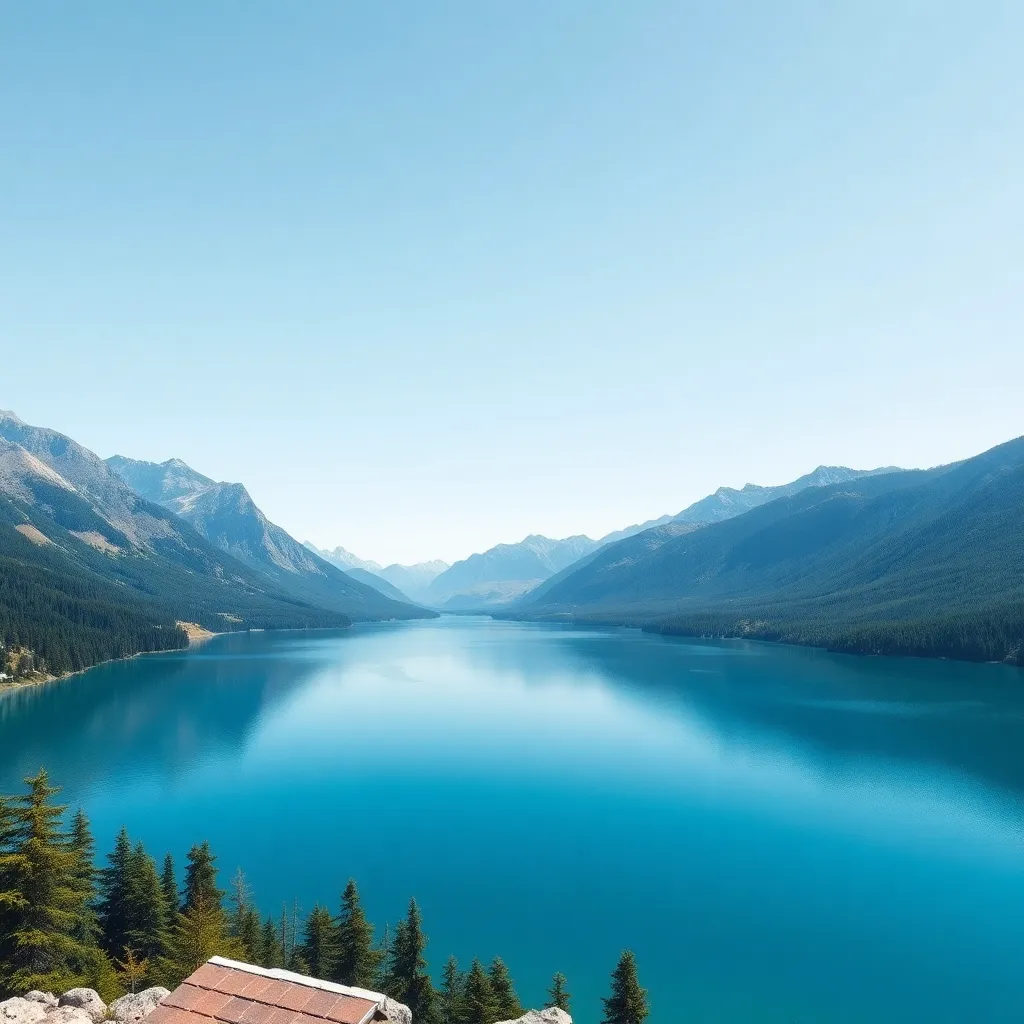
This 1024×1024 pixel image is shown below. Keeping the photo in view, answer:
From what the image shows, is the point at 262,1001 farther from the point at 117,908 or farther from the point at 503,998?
the point at 117,908

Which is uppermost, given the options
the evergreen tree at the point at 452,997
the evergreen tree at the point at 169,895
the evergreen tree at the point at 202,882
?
the evergreen tree at the point at 202,882

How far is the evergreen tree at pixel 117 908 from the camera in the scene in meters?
35.5

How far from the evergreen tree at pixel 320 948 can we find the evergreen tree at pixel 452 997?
5590 millimetres

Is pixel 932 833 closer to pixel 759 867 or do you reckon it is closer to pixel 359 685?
pixel 759 867

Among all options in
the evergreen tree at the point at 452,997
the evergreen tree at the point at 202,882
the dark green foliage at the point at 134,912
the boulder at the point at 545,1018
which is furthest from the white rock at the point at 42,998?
the evergreen tree at the point at 452,997

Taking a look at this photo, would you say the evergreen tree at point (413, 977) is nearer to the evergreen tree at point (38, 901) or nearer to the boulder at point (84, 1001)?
the evergreen tree at point (38, 901)

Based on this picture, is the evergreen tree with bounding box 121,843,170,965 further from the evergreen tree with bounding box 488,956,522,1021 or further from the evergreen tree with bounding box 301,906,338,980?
the evergreen tree with bounding box 488,956,522,1021

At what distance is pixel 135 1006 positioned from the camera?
1948cm

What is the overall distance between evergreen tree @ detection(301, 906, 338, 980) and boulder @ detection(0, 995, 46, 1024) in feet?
51.1

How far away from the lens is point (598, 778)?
7844cm

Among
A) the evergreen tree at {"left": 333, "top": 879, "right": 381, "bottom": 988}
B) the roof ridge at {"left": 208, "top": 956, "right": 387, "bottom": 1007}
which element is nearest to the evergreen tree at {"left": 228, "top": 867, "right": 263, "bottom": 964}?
the evergreen tree at {"left": 333, "top": 879, "right": 381, "bottom": 988}

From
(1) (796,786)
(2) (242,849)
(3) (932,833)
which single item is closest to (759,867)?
(3) (932,833)

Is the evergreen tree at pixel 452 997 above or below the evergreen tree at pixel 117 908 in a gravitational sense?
below

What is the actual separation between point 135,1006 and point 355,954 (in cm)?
1500
